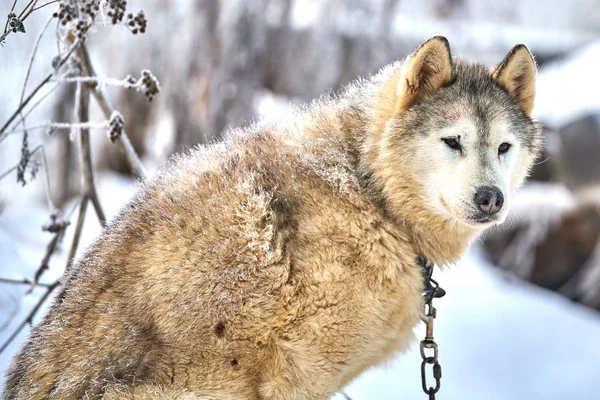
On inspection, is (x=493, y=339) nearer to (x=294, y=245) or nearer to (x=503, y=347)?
(x=503, y=347)

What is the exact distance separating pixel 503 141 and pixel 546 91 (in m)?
8.46

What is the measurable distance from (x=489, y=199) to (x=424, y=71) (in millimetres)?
732

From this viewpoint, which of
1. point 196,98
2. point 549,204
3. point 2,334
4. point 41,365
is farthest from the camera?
point 549,204

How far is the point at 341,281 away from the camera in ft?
9.88

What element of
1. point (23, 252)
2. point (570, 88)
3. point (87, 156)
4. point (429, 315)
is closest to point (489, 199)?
point (429, 315)

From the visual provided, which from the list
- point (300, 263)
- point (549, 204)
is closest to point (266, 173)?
point (300, 263)

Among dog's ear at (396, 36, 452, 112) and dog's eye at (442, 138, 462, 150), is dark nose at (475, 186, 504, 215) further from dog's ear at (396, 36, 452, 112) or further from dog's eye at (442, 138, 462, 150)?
dog's ear at (396, 36, 452, 112)

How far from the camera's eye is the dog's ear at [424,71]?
10.6ft

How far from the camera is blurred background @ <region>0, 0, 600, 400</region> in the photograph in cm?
779

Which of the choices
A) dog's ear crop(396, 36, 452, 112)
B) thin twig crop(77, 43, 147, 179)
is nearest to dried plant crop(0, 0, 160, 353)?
thin twig crop(77, 43, 147, 179)

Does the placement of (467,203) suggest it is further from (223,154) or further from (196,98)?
(196,98)

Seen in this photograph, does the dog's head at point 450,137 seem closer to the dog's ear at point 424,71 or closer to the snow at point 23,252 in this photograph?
the dog's ear at point 424,71

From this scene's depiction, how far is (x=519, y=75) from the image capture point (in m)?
3.52

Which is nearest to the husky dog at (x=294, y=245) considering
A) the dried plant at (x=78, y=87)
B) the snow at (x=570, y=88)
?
the dried plant at (x=78, y=87)
